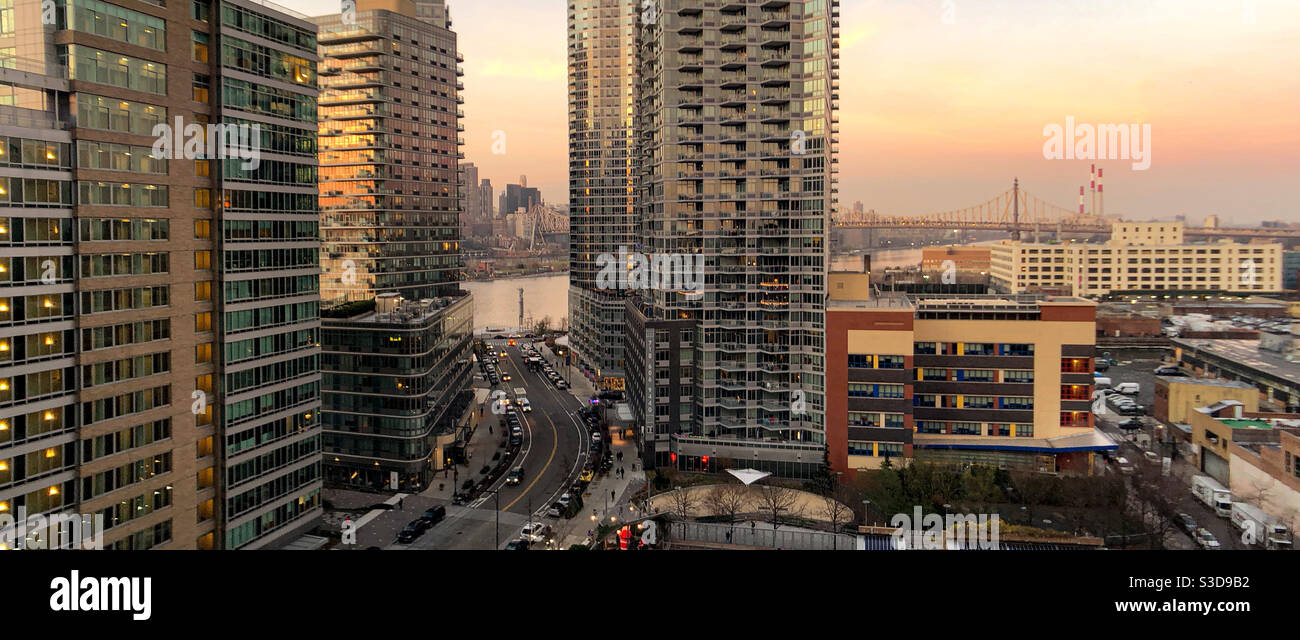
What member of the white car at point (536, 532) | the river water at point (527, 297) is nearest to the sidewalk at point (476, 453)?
the white car at point (536, 532)

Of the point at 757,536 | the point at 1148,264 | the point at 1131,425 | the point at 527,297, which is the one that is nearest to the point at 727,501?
the point at 757,536

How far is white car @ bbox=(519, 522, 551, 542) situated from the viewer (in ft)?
56.0

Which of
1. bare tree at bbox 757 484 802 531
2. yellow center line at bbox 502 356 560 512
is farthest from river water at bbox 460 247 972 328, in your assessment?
bare tree at bbox 757 484 802 531

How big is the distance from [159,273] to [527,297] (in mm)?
65940

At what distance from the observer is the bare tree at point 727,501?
16.6 metres

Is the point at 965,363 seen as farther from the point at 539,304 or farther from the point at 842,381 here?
the point at 539,304

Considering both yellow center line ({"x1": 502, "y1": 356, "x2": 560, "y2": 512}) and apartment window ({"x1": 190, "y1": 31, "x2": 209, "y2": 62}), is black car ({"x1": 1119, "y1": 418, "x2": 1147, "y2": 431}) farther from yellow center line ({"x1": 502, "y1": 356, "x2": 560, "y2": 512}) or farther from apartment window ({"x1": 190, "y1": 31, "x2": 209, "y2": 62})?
apartment window ({"x1": 190, "y1": 31, "x2": 209, "y2": 62})

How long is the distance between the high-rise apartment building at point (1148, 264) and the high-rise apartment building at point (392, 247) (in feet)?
138

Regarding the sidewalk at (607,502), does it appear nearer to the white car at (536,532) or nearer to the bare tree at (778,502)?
the white car at (536,532)

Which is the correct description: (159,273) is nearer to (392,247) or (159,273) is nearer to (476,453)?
(476,453)

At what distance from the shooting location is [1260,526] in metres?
16.3

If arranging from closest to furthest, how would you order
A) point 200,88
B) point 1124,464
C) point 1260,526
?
point 200,88 < point 1260,526 < point 1124,464

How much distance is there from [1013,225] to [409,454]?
222 ft

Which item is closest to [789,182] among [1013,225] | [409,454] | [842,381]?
[842,381]
